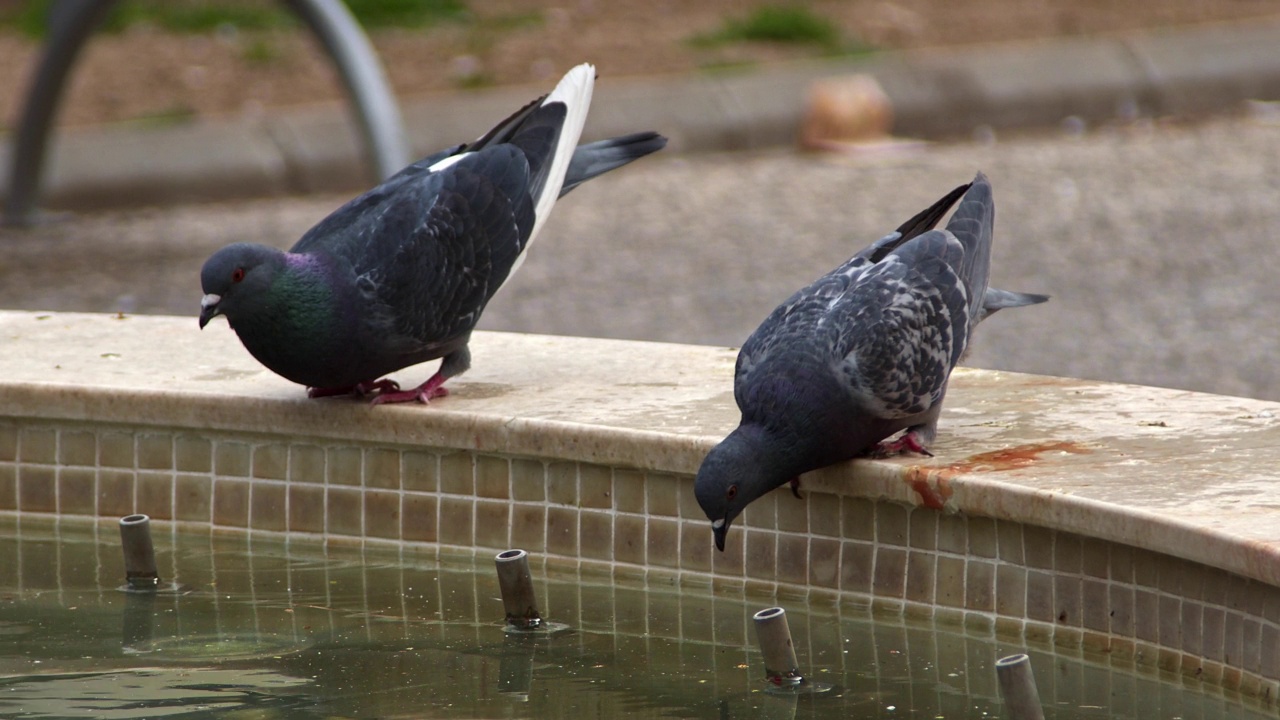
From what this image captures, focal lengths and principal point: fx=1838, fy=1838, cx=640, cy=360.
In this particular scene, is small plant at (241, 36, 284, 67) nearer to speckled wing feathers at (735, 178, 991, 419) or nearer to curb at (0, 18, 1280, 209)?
curb at (0, 18, 1280, 209)

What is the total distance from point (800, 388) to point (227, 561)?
1339 mm

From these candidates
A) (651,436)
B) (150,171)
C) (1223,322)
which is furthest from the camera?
(150,171)

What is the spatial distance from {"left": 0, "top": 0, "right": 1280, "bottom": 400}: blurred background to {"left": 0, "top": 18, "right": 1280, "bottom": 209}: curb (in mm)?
16

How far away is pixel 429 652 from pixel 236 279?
794 millimetres

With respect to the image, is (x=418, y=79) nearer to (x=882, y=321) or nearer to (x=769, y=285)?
(x=769, y=285)

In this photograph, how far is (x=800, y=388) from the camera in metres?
Answer: 3.18

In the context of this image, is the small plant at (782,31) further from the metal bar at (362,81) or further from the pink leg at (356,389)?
the pink leg at (356,389)

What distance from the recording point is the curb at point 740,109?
886 cm

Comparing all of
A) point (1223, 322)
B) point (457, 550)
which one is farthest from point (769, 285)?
point (457, 550)

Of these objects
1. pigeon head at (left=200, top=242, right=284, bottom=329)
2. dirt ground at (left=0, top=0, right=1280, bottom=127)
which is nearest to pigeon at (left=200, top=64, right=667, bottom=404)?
pigeon head at (left=200, top=242, right=284, bottom=329)

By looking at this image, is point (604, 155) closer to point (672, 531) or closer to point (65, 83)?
point (672, 531)

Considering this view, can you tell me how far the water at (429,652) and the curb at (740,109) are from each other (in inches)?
206

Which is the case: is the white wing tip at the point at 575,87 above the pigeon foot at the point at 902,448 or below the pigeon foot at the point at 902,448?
above

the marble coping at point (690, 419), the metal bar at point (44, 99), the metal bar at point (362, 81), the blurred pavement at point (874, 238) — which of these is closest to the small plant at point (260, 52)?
the blurred pavement at point (874, 238)
